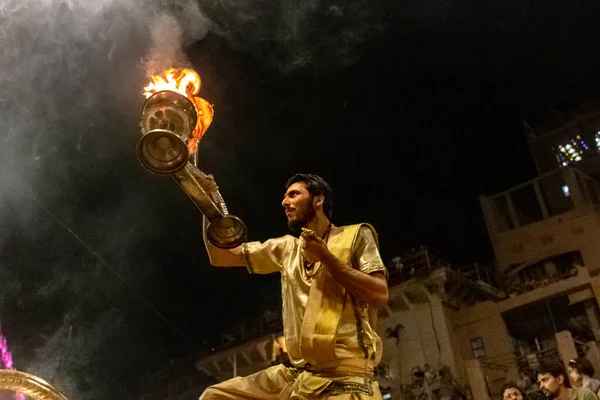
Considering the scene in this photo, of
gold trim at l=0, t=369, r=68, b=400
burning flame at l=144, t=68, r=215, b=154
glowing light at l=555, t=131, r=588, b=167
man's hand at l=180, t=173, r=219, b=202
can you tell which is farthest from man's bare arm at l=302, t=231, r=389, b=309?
A: glowing light at l=555, t=131, r=588, b=167

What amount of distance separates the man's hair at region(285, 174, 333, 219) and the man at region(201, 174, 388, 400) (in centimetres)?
2

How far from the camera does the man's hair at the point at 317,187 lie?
391cm

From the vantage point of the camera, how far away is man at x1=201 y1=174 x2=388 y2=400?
312cm

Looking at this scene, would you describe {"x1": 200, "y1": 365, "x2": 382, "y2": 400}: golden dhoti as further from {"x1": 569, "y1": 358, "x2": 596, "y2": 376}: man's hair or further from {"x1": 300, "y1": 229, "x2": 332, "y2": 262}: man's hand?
{"x1": 569, "y1": 358, "x2": 596, "y2": 376}: man's hair

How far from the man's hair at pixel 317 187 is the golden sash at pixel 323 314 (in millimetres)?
460

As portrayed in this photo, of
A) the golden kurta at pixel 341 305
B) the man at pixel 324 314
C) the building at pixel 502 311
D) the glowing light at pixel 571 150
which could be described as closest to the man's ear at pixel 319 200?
the man at pixel 324 314

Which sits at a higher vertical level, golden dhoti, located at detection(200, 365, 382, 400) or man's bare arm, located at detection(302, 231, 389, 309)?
man's bare arm, located at detection(302, 231, 389, 309)

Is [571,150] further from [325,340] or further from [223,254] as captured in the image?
[325,340]

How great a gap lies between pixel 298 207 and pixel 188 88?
1.54 meters

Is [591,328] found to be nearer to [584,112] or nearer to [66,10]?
[584,112]

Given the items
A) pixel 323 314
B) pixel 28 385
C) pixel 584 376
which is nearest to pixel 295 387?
pixel 323 314

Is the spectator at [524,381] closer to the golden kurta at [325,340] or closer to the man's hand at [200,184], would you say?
the golden kurta at [325,340]

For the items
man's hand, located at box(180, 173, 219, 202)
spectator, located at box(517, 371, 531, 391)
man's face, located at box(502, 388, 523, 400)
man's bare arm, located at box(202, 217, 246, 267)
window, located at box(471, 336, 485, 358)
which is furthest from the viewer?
window, located at box(471, 336, 485, 358)

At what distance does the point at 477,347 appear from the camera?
77.7 feet
